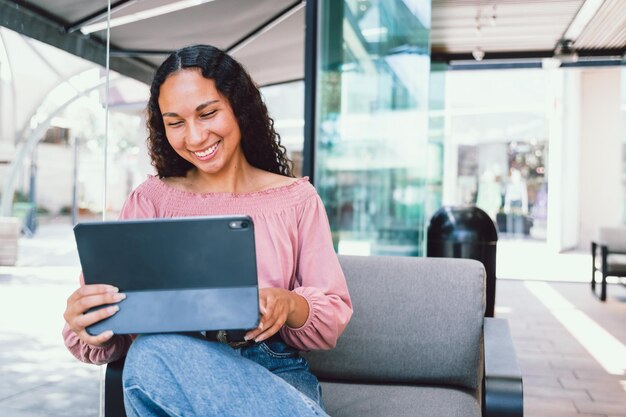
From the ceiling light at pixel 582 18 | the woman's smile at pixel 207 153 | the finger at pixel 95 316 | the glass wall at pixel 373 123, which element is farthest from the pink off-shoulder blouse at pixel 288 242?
the ceiling light at pixel 582 18

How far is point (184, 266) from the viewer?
108cm

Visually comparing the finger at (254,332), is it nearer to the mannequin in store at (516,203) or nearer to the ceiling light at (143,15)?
the ceiling light at (143,15)

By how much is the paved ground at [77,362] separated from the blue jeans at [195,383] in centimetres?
136

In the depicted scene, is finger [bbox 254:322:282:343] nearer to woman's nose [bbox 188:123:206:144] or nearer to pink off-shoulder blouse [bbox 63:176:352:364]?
pink off-shoulder blouse [bbox 63:176:352:364]

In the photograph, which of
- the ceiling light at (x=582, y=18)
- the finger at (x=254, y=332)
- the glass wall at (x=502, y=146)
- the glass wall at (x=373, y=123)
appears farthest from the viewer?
the glass wall at (x=502, y=146)

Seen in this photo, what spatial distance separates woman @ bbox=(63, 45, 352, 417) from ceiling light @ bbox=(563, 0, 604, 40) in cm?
575

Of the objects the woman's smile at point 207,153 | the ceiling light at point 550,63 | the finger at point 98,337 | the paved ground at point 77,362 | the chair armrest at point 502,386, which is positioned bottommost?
the paved ground at point 77,362

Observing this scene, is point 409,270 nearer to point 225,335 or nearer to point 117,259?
point 225,335

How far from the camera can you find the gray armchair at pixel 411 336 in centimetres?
187

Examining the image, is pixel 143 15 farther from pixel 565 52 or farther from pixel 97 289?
pixel 565 52

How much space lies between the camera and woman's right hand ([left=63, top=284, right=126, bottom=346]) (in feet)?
3.61

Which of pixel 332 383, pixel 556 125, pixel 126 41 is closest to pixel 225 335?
pixel 332 383

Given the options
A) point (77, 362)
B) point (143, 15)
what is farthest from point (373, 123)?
point (77, 362)

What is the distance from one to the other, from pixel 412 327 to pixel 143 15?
3.06m
